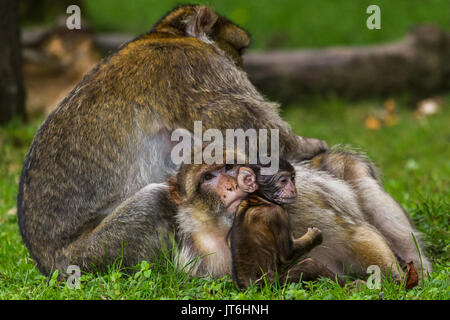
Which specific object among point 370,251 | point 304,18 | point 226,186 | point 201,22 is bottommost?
point 370,251

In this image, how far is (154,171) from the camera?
461 cm

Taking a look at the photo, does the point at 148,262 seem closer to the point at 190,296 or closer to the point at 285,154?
the point at 190,296

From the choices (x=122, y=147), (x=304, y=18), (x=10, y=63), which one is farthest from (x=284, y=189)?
(x=304, y=18)

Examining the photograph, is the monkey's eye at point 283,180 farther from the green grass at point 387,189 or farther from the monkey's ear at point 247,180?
the green grass at point 387,189

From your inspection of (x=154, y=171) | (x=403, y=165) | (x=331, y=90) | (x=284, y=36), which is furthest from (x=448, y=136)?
(x=154, y=171)

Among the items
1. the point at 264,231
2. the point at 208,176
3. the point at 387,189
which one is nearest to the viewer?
the point at 264,231

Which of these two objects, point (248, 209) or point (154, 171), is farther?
point (154, 171)

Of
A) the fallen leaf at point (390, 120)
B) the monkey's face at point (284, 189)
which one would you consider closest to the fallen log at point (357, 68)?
the fallen leaf at point (390, 120)

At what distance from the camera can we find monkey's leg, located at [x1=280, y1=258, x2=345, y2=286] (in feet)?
13.5

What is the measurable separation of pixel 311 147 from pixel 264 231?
1449mm

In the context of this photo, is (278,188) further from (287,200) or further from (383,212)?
(383,212)

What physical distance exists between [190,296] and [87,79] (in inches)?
70.0

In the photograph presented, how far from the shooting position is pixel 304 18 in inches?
607

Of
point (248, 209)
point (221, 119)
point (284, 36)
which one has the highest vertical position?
point (284, 36)
